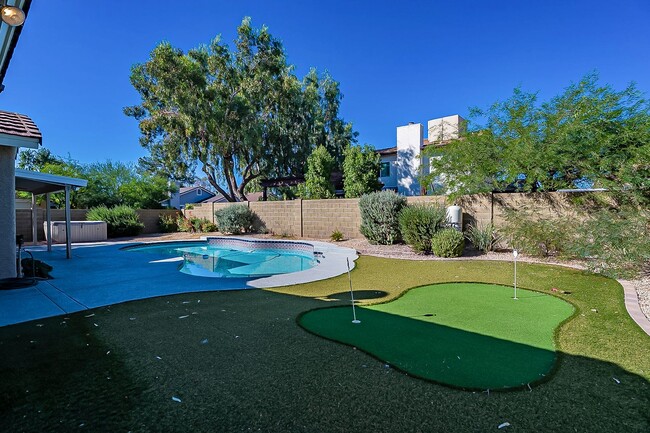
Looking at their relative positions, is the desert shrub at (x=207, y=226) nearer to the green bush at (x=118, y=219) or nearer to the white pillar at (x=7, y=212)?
the green bush at (x=118, y=219)

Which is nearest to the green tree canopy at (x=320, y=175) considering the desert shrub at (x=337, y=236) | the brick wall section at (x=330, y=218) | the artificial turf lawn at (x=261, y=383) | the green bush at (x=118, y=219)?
the brick wall section at (x=330, y=218)

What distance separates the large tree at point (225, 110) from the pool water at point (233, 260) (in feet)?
31.0

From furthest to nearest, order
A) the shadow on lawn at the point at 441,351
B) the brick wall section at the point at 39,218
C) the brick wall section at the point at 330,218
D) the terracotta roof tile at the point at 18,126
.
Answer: the brick wall section at the point at 39,218 < the brick wall section at the point at 330,218 < the terracotta roof tile at the point at 18,126 < the shadow on lawn at the point at 441,351

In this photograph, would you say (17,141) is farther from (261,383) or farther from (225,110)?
(225,110)

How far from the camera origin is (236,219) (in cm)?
1873

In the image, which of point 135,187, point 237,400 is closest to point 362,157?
point 237,400

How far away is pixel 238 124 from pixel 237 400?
22467mm

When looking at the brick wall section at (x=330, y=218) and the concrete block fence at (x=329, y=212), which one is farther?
the brick wall section at (x=330, y=218)

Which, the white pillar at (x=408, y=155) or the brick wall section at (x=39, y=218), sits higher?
the white pillar at (x=408, y=155)

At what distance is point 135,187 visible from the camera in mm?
30641

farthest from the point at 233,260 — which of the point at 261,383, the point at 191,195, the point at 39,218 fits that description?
the point at 191,195

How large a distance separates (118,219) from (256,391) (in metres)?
19.8

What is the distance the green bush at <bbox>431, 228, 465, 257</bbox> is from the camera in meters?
10.0

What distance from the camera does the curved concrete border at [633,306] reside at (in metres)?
4.16
